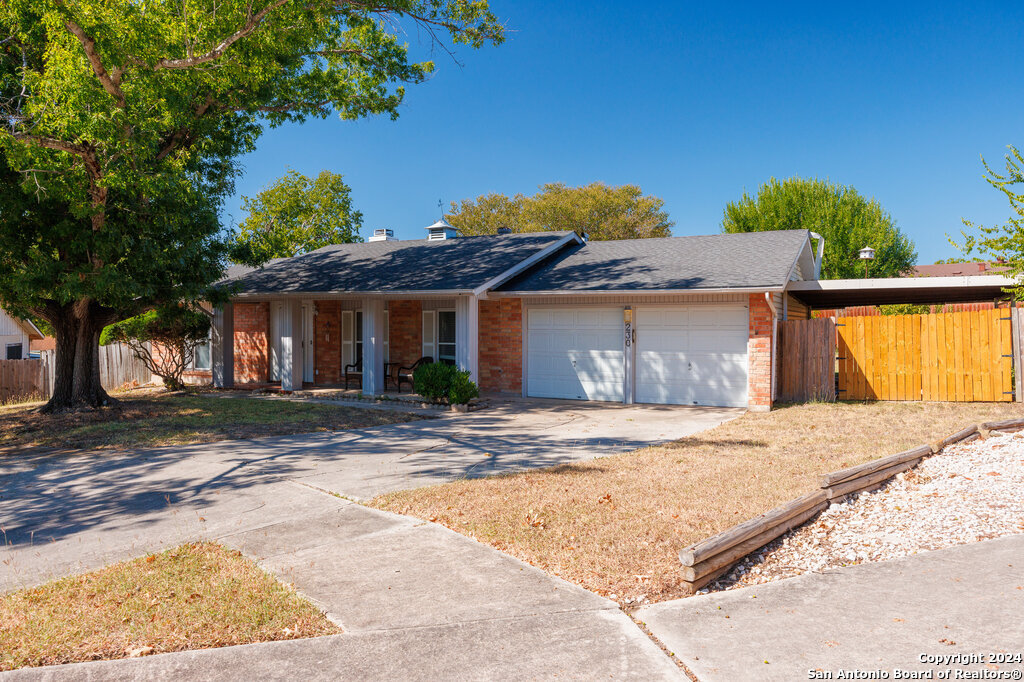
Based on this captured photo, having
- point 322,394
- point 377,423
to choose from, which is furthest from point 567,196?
point 377,423

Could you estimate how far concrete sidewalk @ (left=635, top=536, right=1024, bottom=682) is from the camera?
3.57 meters

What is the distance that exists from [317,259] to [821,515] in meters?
18.5

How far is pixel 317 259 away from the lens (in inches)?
857

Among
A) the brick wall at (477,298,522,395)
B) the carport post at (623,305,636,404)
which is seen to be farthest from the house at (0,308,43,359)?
the carport post at (623,305,636,404)

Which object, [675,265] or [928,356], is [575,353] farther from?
[928,356]

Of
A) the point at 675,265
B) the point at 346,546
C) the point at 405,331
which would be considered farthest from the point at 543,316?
the point at 346,546

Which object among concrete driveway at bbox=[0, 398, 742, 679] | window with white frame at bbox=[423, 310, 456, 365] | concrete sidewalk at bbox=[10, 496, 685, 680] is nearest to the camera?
concrete sidewalk at bbox=[10, 496, 685, 680]

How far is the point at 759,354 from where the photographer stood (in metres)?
14.1

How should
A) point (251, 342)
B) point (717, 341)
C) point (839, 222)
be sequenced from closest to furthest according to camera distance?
point (717, 341) → point (251, 342) → point (839, 222)

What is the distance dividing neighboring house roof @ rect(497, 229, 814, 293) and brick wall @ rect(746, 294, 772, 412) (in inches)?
25.9

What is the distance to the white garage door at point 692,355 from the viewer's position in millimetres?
14461

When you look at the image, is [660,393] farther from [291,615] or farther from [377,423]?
[291,615]

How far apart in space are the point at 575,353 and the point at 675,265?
3.23 meters

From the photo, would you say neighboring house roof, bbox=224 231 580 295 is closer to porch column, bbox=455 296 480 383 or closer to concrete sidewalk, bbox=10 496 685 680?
porch column, bbox=455 296 480 383
